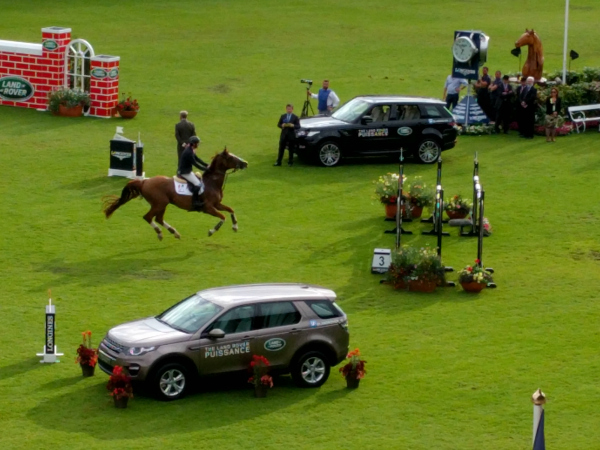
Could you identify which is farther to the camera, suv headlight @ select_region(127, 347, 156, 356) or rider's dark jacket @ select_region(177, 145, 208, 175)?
rider's dark jacket @ select_region(177, 145, 208, 175)

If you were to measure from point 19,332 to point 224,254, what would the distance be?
20.8 feet

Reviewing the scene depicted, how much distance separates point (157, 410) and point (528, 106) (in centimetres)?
2245

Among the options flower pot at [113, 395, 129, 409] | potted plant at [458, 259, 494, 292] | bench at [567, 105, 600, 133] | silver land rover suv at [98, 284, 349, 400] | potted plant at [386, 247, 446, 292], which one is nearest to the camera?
flower pot at [113, 395, 129, 409]

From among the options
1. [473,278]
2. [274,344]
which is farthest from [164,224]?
[274,344]

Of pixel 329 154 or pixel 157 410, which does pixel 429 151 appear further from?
pixel 157 410

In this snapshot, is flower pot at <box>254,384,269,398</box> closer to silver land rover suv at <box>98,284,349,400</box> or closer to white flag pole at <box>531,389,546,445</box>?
silver land rover suv at <box>98,284,349,400</box>

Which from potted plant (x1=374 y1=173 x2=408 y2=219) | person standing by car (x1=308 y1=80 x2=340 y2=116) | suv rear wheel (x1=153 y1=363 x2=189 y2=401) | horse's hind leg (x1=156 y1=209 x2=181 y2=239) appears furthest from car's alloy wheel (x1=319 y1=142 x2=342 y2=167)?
suv rear wheel (x1=153 y1=363 x2=189 y2=401)

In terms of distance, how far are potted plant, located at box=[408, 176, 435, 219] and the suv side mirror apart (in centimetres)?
1161

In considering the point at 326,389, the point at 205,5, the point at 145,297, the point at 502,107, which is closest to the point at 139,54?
the point at 205,5

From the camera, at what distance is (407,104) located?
117 ft

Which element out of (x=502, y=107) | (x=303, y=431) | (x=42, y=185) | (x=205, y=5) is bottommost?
(x=303, y=431)

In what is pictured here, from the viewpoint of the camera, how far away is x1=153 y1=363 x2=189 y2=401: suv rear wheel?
763 inches

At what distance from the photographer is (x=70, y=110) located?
40.3m

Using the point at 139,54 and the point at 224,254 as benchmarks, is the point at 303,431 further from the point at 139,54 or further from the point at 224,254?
the point at 139,54
